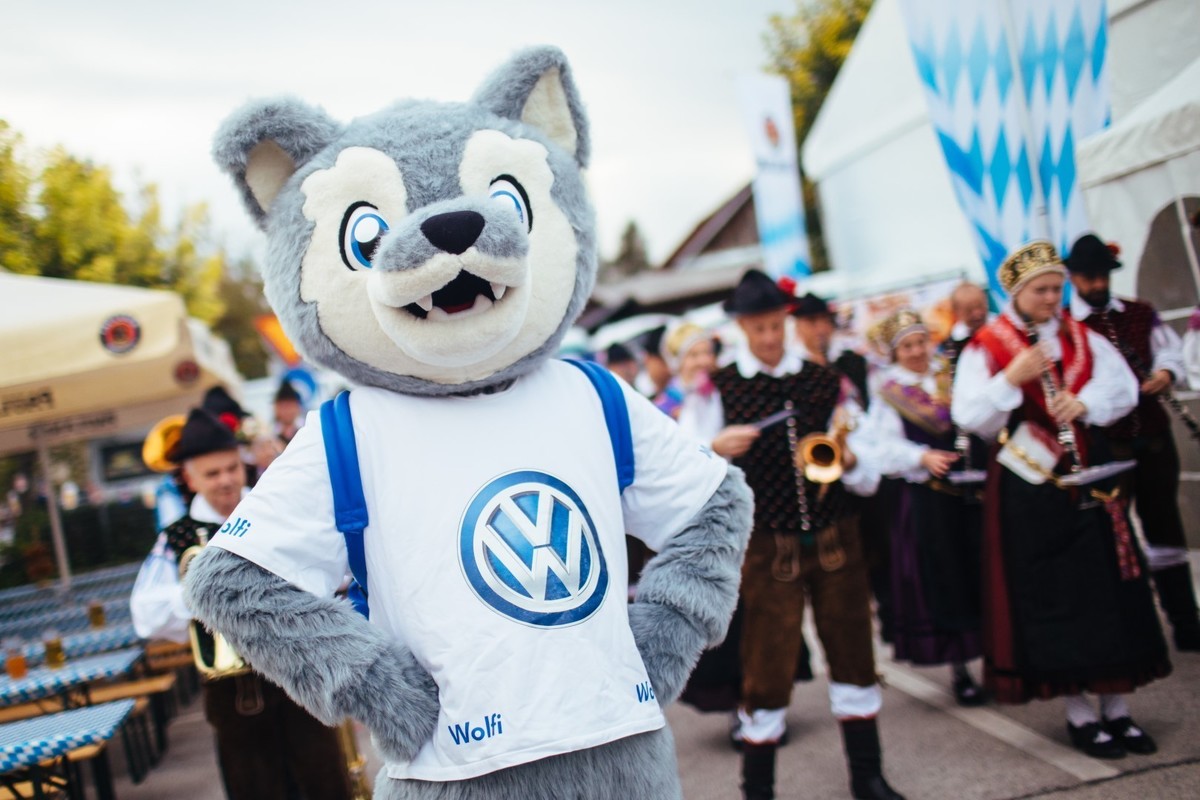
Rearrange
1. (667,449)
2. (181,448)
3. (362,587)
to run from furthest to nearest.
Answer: (181,448)
(667,449)
(362,587)

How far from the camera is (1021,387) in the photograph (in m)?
3.90

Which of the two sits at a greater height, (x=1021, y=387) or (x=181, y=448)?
(x=181, y=448)

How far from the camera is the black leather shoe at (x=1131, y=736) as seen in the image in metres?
3.81

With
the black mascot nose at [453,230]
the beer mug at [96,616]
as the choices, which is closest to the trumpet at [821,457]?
the black mascot nose at [453,230]

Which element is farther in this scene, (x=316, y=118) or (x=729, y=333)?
(x=729, y=333)

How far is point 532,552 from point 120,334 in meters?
4.81

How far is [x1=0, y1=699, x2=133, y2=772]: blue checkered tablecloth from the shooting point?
3477mm

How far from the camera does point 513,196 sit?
2.19 m

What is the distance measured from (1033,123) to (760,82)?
24.8 ft

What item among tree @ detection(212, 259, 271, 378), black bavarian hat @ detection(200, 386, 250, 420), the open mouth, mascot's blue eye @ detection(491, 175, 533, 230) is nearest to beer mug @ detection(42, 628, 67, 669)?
black bavarian hat @ detection(200, 386, 250, 420)

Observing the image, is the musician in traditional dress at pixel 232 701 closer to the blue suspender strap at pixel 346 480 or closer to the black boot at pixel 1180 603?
the blue suspender strap at pixel 346 480

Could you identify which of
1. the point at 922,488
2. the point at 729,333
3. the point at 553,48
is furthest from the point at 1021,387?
the point at 729,333

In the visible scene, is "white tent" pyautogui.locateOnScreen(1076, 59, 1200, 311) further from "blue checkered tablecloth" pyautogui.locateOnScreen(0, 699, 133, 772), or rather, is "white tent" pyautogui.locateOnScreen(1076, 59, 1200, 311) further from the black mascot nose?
"blue checkered tablecloth" pyautogui.locateOnScreen(0, 699, 133, 772)

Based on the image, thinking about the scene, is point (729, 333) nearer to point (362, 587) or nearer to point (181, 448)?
point (181, 448)
